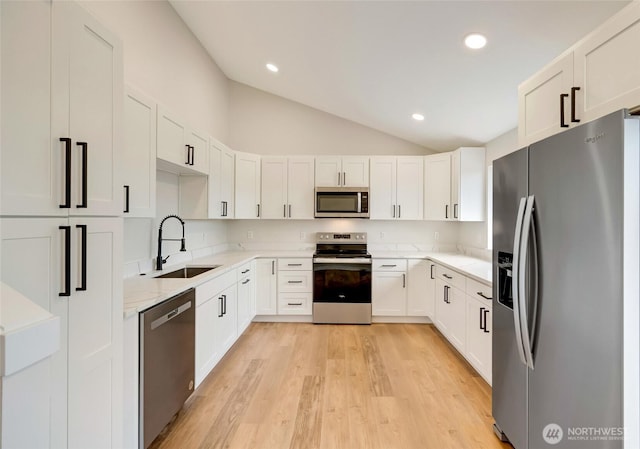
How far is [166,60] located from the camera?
112 inches

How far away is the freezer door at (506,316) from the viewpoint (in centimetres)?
159

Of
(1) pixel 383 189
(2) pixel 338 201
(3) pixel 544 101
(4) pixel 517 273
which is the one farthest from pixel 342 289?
(3) pixel 544 101

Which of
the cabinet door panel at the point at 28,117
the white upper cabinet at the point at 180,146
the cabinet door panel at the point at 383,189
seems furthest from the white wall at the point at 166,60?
the cabinet door panel at the point at 383,189

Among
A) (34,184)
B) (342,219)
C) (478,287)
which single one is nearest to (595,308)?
(478,287)

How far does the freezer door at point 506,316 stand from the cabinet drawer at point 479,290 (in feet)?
1.39

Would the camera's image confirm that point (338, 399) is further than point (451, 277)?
No

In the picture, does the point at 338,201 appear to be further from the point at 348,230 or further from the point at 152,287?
the point at 152,287

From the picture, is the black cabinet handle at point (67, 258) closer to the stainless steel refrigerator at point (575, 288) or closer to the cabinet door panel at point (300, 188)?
the stainless steel refrigerator at point (575, 288)

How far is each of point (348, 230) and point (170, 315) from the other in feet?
10.2

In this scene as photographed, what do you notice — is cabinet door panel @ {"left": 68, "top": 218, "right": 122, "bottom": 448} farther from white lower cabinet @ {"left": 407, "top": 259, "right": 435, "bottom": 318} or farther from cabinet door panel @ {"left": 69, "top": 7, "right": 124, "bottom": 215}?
white lower cabinet @ {"left": 407, "top": 259, "right": 435, "bottom": 318}

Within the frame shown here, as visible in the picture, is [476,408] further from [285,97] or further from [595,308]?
[285,97]

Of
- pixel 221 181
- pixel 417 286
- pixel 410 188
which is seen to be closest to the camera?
pixel 221 181

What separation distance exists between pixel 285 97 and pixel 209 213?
7.61 feet

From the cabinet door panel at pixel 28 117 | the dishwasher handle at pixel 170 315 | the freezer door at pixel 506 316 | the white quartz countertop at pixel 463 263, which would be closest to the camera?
the cabinet door panel at pixel 28 117
